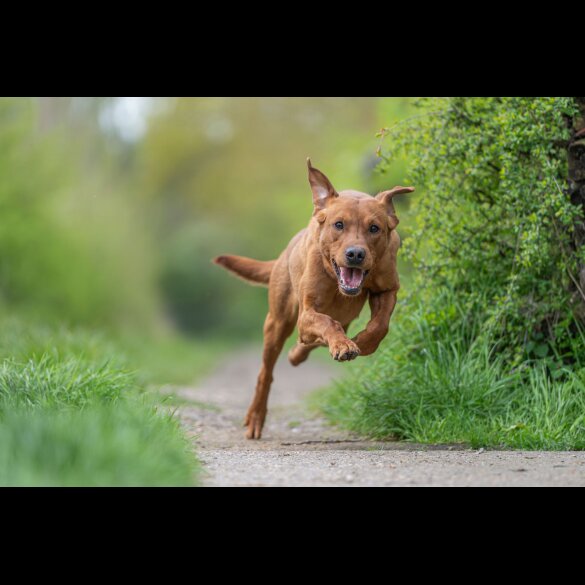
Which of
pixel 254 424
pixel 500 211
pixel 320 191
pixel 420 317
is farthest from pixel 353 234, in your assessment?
pixel 254 424

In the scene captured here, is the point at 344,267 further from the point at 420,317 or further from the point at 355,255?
the point at 420,317

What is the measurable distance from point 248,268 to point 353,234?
1894 mm

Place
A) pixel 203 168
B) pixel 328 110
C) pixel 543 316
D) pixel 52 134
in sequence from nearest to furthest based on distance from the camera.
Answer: pixel 543 316 < pixel 52 134 < pixel 328 110 < pixel 203 168

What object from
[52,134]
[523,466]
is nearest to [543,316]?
[523,466]

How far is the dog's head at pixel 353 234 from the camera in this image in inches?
206

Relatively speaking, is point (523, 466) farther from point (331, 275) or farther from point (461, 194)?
point (461, 194)

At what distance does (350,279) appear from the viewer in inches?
210

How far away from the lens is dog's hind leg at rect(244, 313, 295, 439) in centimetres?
670

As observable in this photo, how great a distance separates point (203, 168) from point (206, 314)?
5869 millimetres

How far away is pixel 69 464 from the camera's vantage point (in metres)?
3.54

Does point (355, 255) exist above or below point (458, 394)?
above

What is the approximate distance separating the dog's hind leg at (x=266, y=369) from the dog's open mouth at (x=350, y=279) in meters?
1.41

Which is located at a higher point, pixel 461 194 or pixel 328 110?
pixel 328 110

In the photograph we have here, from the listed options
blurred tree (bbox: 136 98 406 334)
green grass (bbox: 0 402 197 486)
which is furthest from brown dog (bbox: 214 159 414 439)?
blurred tree (bbox: 136 98 406 334)
